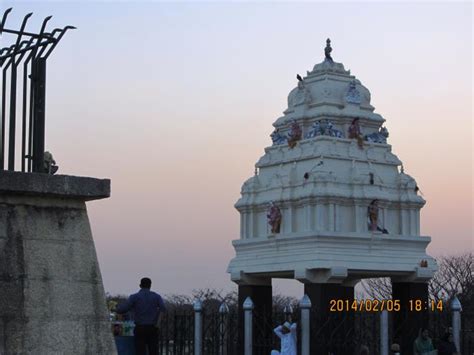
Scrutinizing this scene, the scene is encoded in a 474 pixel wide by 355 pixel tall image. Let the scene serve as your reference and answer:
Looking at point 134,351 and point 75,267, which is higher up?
point 75,267

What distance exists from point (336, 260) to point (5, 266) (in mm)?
25673

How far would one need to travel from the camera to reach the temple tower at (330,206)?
108 feet

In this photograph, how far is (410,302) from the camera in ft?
112

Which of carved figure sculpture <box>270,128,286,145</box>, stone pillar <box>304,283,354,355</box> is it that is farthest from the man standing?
carved figure sculpture <box>270,128,286,145</box>

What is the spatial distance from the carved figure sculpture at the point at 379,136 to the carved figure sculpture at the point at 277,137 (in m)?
3.14

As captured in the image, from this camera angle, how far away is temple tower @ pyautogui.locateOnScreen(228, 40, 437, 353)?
108 feet

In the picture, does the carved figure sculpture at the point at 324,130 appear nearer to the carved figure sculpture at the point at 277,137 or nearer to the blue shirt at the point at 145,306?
the carved figure sculpture at the point at 277,137

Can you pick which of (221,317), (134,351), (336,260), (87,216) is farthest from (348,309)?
(87,216)

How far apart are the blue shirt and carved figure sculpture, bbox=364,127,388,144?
2500 centimetres

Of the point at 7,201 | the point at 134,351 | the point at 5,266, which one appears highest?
the point at 7,201

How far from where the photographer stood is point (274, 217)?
34.7m

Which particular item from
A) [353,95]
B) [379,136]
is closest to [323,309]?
[379,136]

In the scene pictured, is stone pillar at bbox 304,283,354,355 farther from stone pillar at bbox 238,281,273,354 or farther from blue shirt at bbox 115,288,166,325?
blue shirt at bbox 115,288,166,325

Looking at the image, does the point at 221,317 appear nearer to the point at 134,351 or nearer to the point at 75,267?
the point at 134,351
